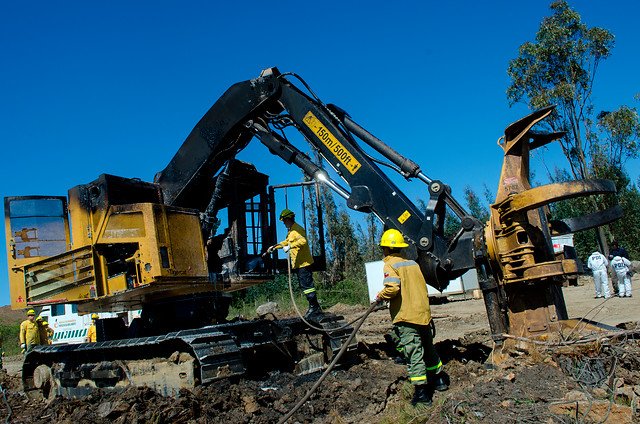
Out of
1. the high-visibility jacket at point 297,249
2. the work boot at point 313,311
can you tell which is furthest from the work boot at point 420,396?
the high-visibility jacket at point 297,249

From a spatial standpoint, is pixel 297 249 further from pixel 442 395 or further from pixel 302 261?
pixel 442 395

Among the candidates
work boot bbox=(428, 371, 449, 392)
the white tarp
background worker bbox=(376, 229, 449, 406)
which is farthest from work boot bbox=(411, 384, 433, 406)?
the white tarp

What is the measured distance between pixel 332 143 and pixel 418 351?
113 inches

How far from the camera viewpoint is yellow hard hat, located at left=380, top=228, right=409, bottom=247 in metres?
6.52

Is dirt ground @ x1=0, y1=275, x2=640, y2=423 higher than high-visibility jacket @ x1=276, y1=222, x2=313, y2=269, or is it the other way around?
high-visibility jacket @ x1=276, y1=222, x2=313, y2=269

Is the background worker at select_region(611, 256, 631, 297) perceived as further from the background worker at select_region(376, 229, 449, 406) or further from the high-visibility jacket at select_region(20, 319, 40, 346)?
the high-visibility jacket at select_region(20, 319, 40, 346)

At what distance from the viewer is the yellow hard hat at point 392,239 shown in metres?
6.52

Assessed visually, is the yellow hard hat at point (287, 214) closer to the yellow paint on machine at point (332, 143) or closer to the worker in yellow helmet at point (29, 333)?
the yellow paint on machine at point (332, 143)

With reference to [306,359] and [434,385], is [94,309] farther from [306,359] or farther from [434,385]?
[434,385]

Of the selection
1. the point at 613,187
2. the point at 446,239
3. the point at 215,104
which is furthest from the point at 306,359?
the point at 613,187

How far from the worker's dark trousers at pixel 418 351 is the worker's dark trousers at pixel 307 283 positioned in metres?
2.17

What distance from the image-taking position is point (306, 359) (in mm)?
8289

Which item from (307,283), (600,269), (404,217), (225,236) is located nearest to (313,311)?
(307,283)

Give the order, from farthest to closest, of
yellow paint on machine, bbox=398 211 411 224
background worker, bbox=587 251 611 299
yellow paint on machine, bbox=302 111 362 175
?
1. background worker, bbox=587 251 611 299
2. yellow paint on machine, bbox=302 111 362 175
3. yellow paint on machine, bbox=398 211 411 224
